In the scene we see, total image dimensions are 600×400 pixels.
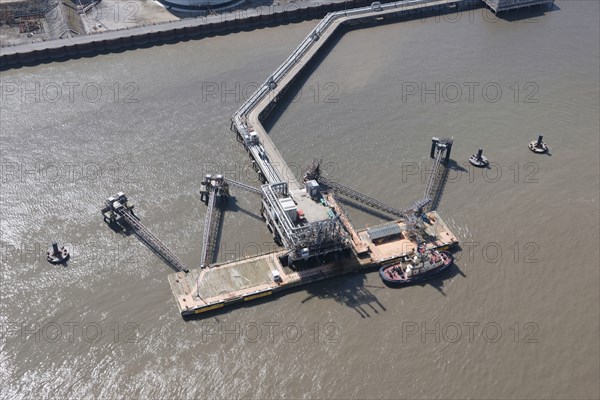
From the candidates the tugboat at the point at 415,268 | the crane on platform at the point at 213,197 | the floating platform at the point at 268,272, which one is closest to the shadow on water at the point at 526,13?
the floating platform at the point at 268,272

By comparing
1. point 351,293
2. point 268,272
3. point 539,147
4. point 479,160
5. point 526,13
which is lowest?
point 351,293

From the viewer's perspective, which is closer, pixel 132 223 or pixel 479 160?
pixel 132 223

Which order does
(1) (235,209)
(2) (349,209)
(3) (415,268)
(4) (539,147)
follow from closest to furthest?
(3) (415,268)
(1) (235,209)
(2) (349,209)
(4) (539,147)

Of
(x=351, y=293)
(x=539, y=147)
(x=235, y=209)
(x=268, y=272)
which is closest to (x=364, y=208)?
(x=351, y=293)

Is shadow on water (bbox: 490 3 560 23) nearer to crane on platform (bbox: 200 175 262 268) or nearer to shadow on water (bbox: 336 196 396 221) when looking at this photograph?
shadow on water (bbox: 336 196 396 221)

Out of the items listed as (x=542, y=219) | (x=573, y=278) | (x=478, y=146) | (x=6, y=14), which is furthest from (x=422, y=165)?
(x=6, y=14)

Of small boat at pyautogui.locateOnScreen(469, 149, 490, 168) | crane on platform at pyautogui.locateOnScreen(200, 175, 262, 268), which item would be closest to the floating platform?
crane on platform at pyautogui.locateOnScreen(200, 175, 262, 268)

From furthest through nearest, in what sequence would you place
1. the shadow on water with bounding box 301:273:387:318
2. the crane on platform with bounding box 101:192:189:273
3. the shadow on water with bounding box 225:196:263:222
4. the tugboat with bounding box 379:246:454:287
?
the shadow on water with bounding box 225:196:263:222
the crane on platform with bounding box 101:192:189:273
the tugboat with bounding box 379:246:454:287
the shadow on water with bounding box 301:273:387:318

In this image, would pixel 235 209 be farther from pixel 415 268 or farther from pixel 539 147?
pixel 539 147
